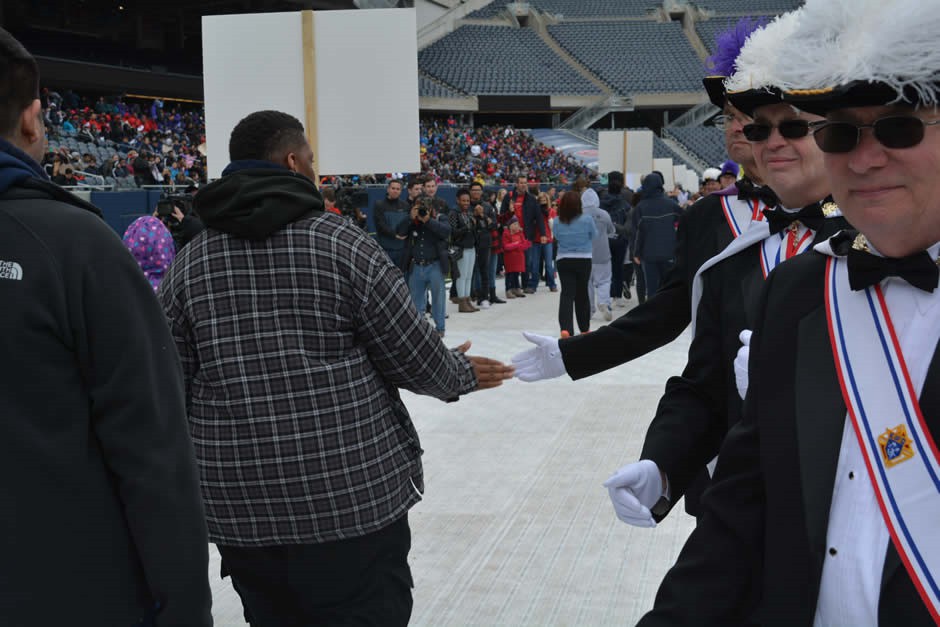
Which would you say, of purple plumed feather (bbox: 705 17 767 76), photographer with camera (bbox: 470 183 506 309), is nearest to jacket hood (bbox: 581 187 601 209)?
photographer with camera (bbox: 470 183 506 309)

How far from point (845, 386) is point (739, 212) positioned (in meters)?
1.27

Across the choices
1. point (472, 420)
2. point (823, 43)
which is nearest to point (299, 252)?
point (823, 43)

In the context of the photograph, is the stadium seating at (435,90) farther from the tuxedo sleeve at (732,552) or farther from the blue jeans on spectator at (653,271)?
the tuxedo sleeve at (732,552)

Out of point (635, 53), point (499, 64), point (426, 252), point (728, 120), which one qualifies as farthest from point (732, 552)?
point (635, 53)

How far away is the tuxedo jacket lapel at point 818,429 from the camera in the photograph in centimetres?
137

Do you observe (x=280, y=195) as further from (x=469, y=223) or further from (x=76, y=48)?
(x=76, y=48)

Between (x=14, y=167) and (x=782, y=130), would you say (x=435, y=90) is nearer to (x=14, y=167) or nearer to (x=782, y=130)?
(x=782, y=130)

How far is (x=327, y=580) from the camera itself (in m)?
2.62

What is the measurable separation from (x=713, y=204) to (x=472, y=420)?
4.54 m

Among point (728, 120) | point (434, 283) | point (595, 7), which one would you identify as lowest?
point (434, 283)

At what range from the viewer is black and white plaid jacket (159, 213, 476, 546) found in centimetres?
255

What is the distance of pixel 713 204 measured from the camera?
2.65m

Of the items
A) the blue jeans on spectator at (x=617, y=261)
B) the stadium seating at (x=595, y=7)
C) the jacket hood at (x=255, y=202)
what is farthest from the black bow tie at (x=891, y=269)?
the stadium seating at (x=595, y=7)

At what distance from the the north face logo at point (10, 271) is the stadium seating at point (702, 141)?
4780 cm
